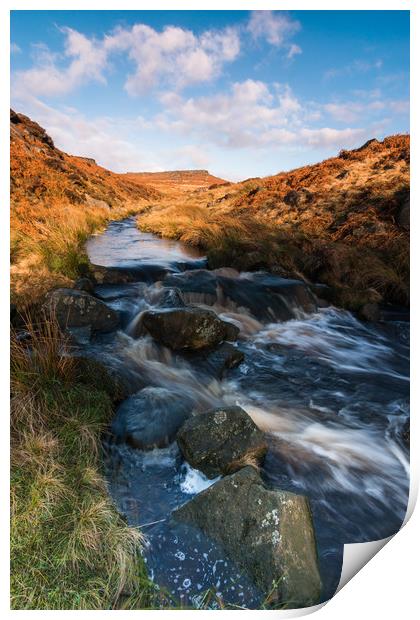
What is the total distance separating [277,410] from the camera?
3270 millimetres

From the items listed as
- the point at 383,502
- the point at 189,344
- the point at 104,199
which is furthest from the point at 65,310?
the point at 104,199

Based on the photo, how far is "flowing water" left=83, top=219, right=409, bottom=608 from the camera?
2.01 meters

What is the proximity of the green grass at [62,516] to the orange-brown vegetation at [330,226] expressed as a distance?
14.2 feet

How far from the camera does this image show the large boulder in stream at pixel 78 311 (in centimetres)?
344

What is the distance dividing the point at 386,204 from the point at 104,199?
21.7 ft

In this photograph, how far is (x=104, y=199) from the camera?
9.84 metres

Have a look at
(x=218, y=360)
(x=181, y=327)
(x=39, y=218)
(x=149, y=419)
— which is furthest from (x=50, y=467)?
(x=39, y=218)

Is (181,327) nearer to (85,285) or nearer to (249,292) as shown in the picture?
(85,285)

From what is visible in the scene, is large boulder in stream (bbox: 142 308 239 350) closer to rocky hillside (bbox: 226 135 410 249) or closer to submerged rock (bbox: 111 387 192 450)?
submerged rock (bbox: 111 387 192 450)

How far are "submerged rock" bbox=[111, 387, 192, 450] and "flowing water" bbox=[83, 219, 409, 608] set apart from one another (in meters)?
0.07

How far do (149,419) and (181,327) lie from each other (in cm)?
119

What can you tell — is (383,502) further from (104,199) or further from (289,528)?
(104,199)

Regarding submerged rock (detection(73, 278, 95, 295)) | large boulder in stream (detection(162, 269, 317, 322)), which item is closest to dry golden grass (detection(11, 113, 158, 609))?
submerged rock (detection(73, 278, 95, 295))

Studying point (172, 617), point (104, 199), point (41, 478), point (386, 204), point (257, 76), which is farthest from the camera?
point (104, 199)
